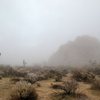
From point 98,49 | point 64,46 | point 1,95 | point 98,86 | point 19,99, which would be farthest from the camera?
point 64,46

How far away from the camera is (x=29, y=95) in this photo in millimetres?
10742

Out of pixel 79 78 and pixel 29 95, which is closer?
pixel 29 95

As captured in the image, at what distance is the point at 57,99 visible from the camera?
1111cm

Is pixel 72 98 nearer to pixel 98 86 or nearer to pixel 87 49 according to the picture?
pixel 98 86

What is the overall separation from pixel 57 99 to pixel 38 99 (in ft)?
3.35

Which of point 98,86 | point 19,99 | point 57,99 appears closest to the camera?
point 19,99

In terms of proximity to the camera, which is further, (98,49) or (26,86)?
(98,49)

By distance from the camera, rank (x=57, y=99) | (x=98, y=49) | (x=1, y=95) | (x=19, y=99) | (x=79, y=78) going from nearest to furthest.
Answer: (x=19, y=99) < (x=57, y=99) < (x=1, y=95) < (x=79, y=78) < (x=98, y=49)

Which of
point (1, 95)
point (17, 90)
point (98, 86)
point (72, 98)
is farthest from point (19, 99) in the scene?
point (98, 86)

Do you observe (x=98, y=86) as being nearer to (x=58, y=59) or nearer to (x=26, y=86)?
(x=26, y=86)

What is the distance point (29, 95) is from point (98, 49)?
157 meters

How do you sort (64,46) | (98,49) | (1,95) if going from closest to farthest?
(1,95)
(98,49)
(64,46)

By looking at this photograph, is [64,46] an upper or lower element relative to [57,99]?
upper

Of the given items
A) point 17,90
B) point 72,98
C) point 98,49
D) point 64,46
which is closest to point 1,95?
point 17,90
